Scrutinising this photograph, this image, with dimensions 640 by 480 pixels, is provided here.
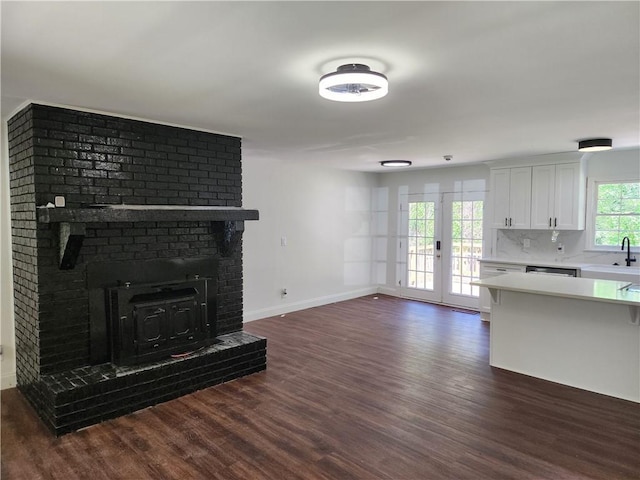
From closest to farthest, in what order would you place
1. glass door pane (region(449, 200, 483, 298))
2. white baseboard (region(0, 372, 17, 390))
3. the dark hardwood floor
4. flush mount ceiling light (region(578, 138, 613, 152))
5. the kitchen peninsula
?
1. the dark hardwood floor
2. the kitchen peninsula
3. white baseboard (region(0, 372, 17, 390))
4. flush mount ceiling light (region(578, 138, 613, 152))
5. glass door pane (region(449, 200, 483, 298))

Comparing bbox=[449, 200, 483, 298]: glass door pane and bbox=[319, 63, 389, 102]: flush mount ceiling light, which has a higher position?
bbox=[319, 63, 389, 102]: flush mount ceiling light

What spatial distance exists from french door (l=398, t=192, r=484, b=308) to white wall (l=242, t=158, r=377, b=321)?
73 cm

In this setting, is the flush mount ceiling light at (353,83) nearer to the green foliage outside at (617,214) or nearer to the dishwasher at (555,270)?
the dishwasher at (555,270)

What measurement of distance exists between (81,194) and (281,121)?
1.69 metres

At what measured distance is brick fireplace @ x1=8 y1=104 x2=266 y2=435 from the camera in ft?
9.87

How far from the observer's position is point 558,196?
5441 mm

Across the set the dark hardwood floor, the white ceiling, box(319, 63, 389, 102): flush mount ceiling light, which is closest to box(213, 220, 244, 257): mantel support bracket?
the white ceiling

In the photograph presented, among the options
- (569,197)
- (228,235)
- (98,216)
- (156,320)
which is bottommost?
(156,320)

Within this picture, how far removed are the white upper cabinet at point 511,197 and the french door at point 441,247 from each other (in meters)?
0.50

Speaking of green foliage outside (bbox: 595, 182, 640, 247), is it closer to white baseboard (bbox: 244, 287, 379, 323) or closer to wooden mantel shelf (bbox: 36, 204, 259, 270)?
white baseboard (bbox: 244, 287, 379, 323)

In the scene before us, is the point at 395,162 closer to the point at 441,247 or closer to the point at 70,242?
the point at 441,247

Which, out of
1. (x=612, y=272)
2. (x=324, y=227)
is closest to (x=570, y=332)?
(x=612, y=272)

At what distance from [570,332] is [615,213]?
2.43m

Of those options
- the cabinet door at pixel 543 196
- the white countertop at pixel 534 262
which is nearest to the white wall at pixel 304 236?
the white countertop at pixel 534 262
